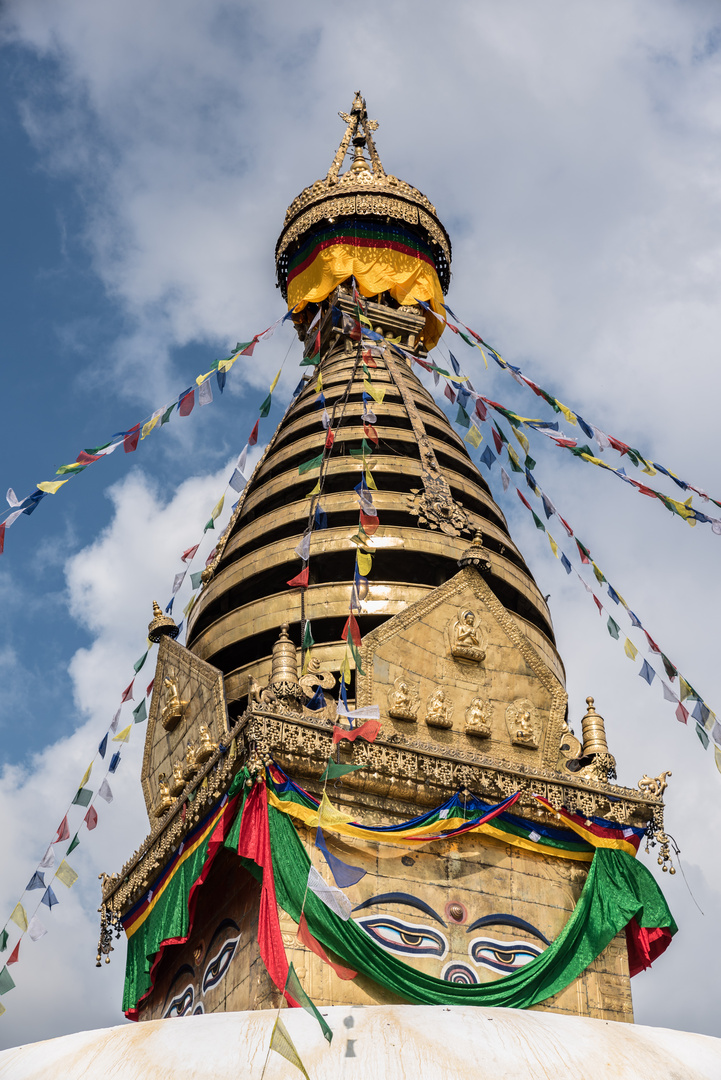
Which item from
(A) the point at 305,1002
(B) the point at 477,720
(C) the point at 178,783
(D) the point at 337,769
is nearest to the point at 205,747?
(C) the point at 178,783

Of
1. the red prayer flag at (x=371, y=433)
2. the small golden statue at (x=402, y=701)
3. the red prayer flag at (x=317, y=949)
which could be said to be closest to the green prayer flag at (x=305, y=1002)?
the red prayer flag at (x=317, y=949)

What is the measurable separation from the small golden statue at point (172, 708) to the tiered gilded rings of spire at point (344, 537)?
1.92 feet

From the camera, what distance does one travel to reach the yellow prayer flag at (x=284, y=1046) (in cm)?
772

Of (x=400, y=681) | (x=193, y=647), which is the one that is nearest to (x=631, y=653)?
(x=400, y=681)

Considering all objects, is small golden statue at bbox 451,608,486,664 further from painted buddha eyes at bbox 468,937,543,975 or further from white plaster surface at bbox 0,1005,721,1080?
white plaster surface at bbox 0,1005,721,1080

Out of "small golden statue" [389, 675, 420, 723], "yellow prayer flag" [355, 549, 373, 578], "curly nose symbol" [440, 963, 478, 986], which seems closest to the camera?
"curly nose symbol" [440, 963, 478, 986]

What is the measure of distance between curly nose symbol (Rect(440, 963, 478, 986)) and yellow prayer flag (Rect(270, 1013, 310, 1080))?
3082 mm

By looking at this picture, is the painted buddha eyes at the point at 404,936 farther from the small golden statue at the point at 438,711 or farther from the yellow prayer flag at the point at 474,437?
the yellow prayer flag at the point at 474,437

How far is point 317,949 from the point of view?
1016cm

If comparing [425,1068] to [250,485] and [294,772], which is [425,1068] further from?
[250,485]

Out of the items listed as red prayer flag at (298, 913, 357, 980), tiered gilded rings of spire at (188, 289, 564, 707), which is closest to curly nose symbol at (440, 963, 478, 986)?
red prayer flag at (298, 913, 357, 980)

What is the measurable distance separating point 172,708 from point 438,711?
3.16 meters

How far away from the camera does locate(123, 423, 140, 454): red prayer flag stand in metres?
14.3

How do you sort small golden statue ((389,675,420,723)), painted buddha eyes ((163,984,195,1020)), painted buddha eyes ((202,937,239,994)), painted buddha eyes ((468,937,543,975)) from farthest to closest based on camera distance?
small golden statue ((389,675,420,723))
painted buddha eyes ((163,984,195,1020))
painted buddha eyes ((202,937,239,994))
painted buddha eyes ((468,937,543,975))
